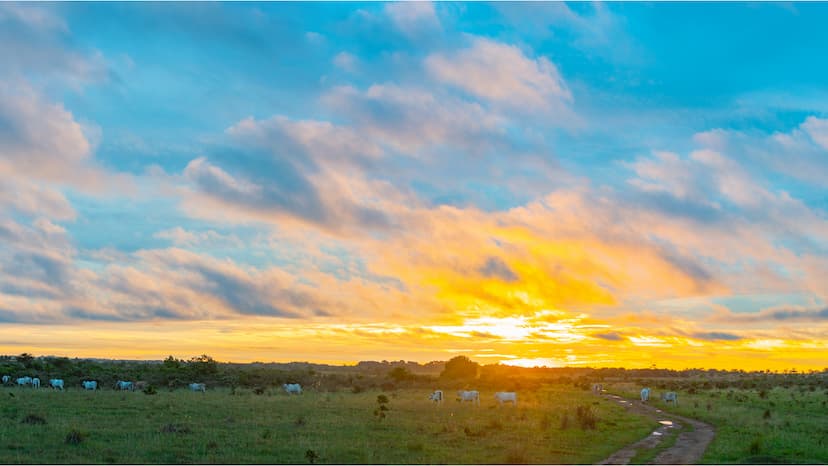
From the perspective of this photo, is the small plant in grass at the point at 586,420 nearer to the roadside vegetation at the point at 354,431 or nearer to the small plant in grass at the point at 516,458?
the roadside vegetation at the point at 354,431

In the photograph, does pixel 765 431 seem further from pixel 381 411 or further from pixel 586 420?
pixel 381 411

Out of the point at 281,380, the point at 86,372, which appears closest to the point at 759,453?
the point at 281,380

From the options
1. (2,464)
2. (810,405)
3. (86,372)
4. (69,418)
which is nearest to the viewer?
(2,464)

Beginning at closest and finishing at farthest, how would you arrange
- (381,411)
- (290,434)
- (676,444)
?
(290,434) → (676,444) → (381,411)

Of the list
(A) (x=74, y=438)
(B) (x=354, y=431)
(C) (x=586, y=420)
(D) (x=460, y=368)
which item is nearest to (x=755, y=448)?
(C) (x=586, y=420)

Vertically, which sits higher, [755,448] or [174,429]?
[755,448]

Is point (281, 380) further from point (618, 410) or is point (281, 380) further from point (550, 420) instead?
point (550, 420)

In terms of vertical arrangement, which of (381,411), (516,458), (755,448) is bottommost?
(381,411)

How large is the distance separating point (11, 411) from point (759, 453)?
38.7 m

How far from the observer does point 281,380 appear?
91500 mm

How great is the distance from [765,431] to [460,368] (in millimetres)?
78175

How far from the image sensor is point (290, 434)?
31.6m

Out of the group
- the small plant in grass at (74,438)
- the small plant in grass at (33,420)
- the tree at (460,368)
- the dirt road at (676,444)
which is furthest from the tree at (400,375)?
the small plant in grass at (74,438)

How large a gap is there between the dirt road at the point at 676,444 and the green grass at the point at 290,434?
0.84m
